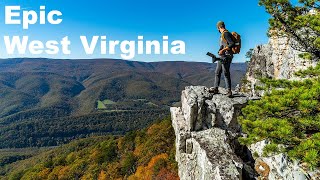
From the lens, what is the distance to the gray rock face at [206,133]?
1451 cm

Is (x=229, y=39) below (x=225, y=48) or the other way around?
the other way around

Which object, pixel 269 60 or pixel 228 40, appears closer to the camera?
pixel 228 40

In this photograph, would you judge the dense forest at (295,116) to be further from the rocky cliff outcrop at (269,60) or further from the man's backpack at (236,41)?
the rocky cliff outcrop at (269,60)

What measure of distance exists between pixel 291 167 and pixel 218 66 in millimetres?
7319

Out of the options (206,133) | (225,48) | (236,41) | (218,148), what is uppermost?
(236,41)

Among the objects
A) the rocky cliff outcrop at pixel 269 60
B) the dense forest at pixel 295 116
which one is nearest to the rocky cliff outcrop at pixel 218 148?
the dense forest at pixel 295 116

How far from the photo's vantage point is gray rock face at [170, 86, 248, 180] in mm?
14508

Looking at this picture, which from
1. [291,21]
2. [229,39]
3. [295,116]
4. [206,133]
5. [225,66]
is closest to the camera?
[295,116]

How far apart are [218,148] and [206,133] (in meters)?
1.80

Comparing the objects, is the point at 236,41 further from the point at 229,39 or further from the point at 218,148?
the point at 218,148

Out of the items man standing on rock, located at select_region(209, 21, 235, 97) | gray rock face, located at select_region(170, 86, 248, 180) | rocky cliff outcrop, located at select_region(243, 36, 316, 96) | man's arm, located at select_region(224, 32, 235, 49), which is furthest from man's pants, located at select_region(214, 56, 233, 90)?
rocky cliff outcrop, located at select_region(243, 36, 316, 96)

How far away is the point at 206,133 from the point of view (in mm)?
16938

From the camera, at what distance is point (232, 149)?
15.9 m

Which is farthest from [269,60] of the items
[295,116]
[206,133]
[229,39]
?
[295,116]
